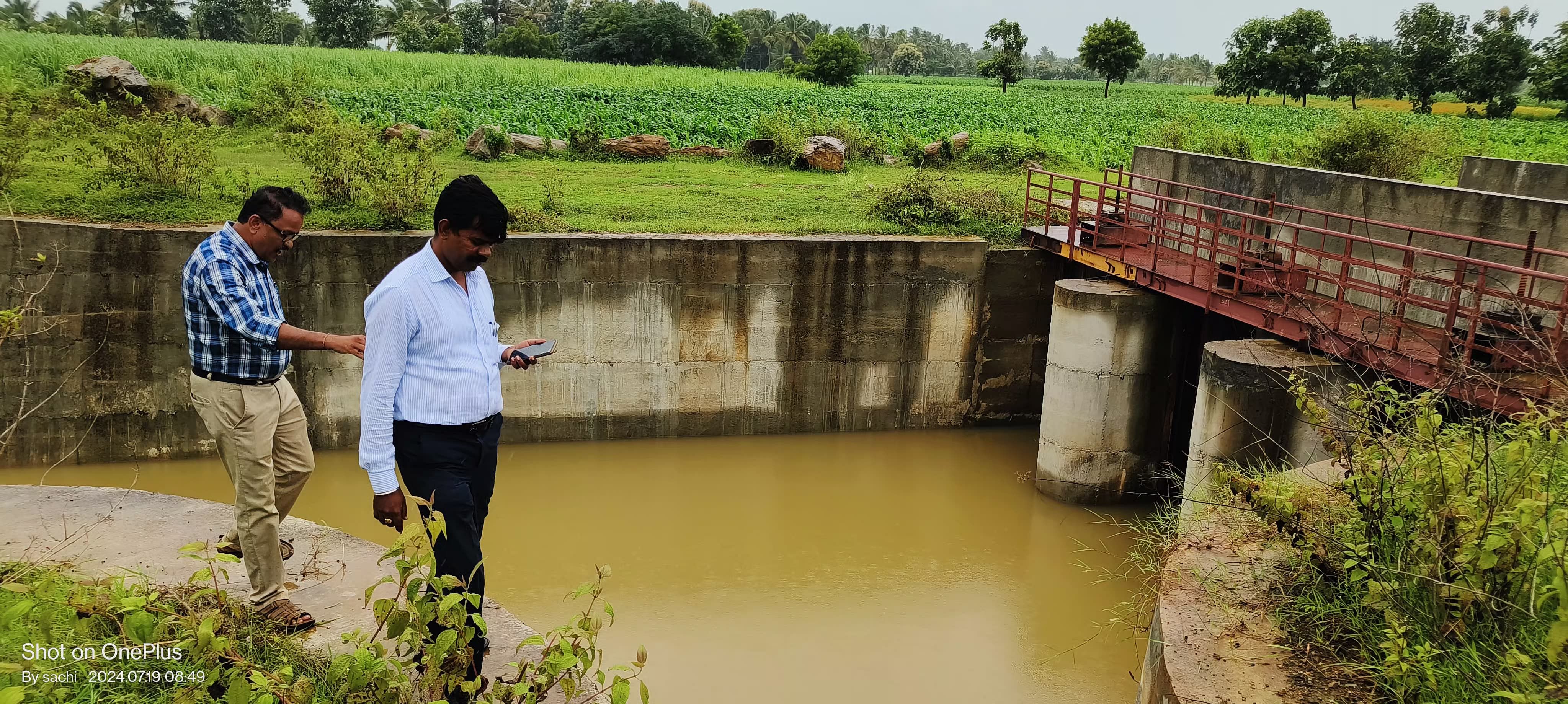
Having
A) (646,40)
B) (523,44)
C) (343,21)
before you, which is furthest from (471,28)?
(646,40)

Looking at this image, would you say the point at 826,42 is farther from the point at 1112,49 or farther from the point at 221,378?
the point at 221,378

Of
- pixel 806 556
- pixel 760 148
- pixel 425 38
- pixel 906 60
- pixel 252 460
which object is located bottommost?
pixel 806 556

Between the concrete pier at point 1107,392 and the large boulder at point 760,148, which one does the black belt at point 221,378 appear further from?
the large boulder at point 760,148

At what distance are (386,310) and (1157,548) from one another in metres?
3.72

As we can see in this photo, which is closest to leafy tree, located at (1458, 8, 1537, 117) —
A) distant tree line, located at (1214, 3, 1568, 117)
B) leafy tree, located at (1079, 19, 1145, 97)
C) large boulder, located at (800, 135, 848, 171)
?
distant tree line, located at (1214, 3, 1568, 117)

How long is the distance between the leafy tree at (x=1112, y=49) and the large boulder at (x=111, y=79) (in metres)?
32.5

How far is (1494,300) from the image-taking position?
Answer: 7.71m

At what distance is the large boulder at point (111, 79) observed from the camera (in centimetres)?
1598

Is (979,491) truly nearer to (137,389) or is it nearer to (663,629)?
(663,629)

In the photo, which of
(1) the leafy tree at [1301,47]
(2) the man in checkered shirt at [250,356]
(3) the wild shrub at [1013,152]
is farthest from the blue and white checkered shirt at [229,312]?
(1) the leafy tree at [1301,47]

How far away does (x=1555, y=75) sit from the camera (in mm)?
34594

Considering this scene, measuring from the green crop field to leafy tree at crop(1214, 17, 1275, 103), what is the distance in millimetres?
7677

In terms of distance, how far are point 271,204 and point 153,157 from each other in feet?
27.0

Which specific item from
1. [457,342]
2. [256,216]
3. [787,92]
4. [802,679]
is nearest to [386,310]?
[457,342]
